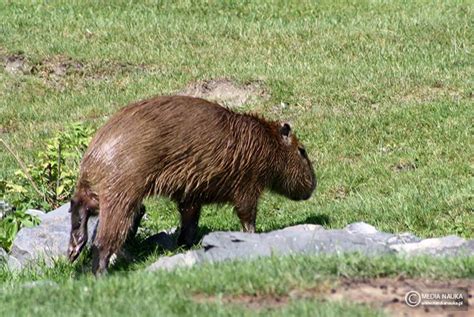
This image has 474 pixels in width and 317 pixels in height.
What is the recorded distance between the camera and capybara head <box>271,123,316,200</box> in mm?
9945

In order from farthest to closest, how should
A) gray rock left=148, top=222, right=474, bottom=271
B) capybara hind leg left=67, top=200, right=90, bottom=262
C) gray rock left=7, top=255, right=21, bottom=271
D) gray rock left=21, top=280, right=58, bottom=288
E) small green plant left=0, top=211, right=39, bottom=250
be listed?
small green plant left=0, top=211, right=39, bottom=250
gray rock left=7, top=255, right=21, bottom=271
capybara hind leg left=67, top=200, right=90, bottom=262
gray rock left=148, top=222, right=474, bottom=271
gray rock left=21, top=280, right=58, bottom=288

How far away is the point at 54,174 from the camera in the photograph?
11.0m

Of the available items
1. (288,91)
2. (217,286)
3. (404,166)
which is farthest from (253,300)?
(288,91)

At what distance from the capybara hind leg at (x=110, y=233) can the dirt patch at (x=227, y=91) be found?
6.36m

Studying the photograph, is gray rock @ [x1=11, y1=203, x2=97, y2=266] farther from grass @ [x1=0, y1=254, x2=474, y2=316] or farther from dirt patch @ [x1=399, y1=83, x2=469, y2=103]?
dirt patch @ [x1=399, y1=83, x2=469, y2=103]

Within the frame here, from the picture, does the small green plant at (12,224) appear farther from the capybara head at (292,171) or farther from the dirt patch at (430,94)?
the dirt patch at (430,94)

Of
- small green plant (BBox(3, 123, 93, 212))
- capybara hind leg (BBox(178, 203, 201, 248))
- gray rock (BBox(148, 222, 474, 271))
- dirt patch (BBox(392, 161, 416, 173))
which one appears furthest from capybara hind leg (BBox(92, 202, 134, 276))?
dirt patch (BBox(392, 161, 416, 173))

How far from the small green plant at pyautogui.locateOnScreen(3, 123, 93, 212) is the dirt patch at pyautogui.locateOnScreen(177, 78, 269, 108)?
4029mm

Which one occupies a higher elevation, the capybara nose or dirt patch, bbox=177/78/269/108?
the capybara nose

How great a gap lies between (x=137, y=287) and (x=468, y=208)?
14.7ft

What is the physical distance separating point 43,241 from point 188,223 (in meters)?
1.21

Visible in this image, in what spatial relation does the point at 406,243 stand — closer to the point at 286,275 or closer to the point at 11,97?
the point at 286,275

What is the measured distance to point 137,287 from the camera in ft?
22.1

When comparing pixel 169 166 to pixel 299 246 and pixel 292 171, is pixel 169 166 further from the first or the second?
pixel 292 171
